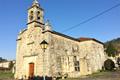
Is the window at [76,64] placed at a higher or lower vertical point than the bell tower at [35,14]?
lower

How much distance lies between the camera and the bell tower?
2957cm

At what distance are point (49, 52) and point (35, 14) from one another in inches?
269

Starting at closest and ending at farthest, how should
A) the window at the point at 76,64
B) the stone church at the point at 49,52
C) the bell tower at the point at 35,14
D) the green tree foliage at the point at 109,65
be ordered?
the stone church at the point at 49,52, the bell tower at the point at 35,14, the window at the point at 76,64, the green tree foliage at the point at 109,65

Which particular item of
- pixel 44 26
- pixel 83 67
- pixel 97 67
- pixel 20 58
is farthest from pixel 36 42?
pixel 97 67

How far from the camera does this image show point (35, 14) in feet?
97.0

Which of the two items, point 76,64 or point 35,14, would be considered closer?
point 35,14

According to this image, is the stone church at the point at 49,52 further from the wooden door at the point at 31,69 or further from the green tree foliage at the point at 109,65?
the green tree foliage at the point at 109,65

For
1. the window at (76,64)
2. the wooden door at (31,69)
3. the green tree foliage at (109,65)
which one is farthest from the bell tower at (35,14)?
the green tree foliage at (109,65)

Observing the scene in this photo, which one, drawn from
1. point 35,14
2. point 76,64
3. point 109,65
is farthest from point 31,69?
point 109,65

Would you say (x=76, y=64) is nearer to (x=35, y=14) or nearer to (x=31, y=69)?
(x=31, y=69)

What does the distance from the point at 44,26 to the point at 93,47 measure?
1061 centimetres

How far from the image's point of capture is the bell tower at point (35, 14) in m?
29.6

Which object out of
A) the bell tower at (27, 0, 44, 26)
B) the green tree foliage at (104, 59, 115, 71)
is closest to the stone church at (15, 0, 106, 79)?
the bell tower at (27, 0, 44, 26)

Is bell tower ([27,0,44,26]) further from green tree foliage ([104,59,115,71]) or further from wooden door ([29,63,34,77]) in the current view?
green tree foliage ([104,59,115,71])
